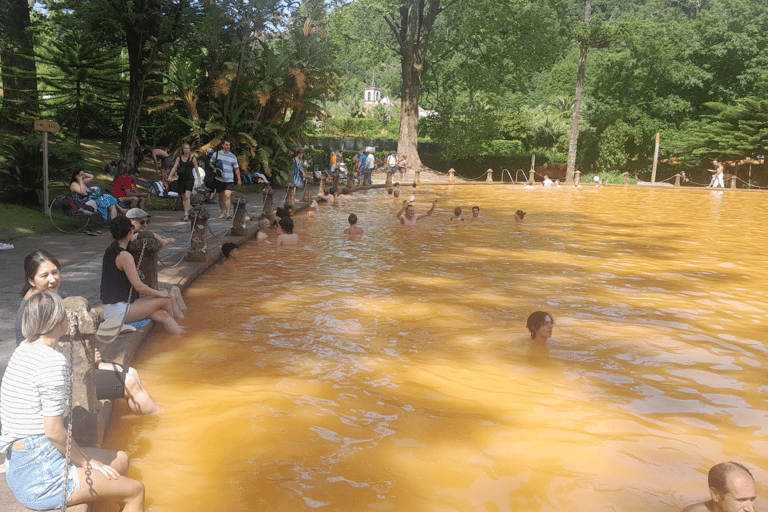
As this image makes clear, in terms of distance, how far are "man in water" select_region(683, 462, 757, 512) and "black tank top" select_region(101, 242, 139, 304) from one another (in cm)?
564

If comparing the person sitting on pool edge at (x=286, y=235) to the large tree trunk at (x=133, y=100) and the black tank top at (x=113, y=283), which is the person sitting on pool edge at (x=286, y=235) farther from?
the black tank top at (x=113, y=283)

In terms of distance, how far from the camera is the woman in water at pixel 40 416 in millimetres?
3553

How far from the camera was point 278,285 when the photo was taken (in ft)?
35.2

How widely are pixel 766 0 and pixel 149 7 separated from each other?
45.7 metres

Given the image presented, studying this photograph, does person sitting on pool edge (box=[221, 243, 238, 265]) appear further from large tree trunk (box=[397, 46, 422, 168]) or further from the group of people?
large tree trunk (box=[397, 46, 422, 168])

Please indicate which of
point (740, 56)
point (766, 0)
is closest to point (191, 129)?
point (740, 56)

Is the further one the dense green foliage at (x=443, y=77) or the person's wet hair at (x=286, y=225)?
the dense green foliage at (x=443, y=77)

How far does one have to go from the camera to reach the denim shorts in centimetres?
356

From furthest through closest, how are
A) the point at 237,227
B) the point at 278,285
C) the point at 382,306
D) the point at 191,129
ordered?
the point at 191,129 → the point at 237,227 → the point at 278,285 → the point at 382,306

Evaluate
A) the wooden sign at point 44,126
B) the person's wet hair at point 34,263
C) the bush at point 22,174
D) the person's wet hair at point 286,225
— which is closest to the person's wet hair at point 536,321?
the person's wet hair at point 34,263

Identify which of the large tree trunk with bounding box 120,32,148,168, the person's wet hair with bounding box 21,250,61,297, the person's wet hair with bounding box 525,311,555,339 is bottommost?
the person's wet hair with bounding box 525,311,555,339

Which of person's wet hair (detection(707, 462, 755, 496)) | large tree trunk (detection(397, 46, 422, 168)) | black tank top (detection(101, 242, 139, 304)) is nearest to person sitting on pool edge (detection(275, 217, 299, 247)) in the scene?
black tank top (detection(101, 242, 139, 304))

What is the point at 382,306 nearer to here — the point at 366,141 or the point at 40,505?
the point at 40,505

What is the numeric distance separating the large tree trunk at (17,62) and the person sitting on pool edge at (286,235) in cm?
1109
